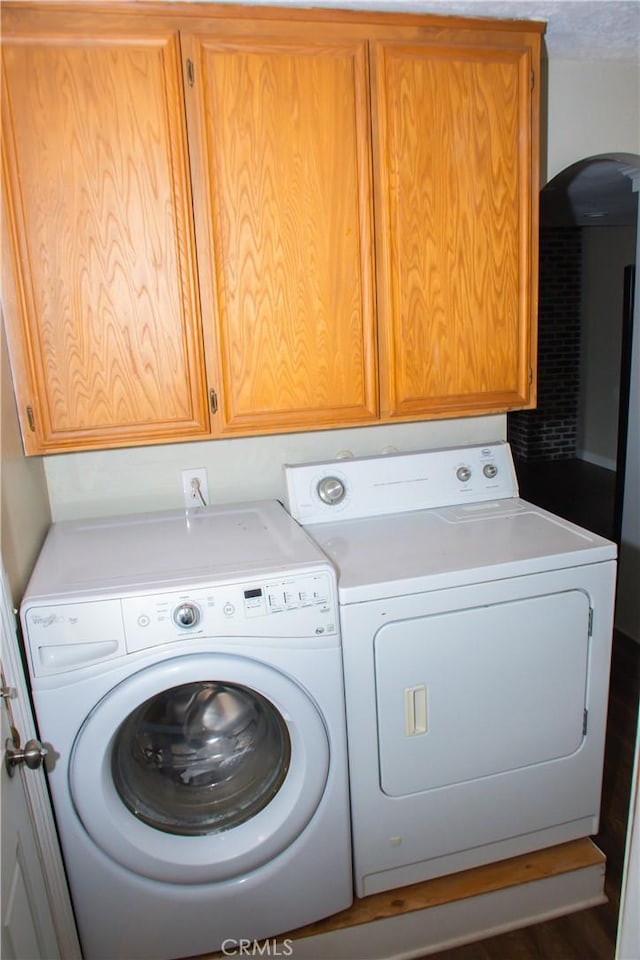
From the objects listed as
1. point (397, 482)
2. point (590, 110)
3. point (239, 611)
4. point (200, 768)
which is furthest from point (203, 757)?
point (590, 110)

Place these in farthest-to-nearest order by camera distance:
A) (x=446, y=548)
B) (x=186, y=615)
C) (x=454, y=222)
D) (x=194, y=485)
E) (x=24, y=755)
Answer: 1. (x=194, y=485)
2. (x=454, y=222)
3. (x=446, y=548)
4. (x=186, y=615)
5. (x=24, y=755)

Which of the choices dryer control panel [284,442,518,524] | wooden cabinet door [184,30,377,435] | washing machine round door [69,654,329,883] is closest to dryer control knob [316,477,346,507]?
dryer control panel [284,442,518,524]

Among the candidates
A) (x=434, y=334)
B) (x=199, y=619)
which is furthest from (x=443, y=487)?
(x=199, y=619)

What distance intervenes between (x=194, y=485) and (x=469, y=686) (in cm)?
102

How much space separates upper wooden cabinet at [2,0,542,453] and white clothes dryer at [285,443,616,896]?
0.52 metres

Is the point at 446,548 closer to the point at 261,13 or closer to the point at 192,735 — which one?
the point at 192,735

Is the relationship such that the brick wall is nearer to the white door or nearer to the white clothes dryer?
the white clothes dryer

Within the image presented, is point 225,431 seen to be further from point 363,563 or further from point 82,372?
point 363,563

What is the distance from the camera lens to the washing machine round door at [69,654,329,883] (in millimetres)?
1475

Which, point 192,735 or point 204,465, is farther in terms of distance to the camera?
point 204,465

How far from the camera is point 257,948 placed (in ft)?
5.45

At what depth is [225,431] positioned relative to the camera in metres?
1.88

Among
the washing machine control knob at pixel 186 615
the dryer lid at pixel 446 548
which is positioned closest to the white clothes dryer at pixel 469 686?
the dryer lid at pixel 446 548

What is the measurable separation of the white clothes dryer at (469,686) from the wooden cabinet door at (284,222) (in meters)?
0.46
